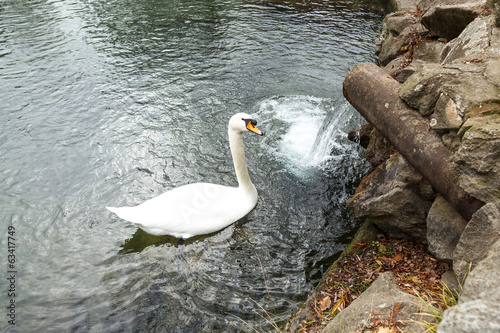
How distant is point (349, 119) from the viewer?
665 centimetres

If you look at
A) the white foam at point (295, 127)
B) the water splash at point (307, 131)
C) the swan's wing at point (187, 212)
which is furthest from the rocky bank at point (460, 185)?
the swan's wing at point (187, 212)

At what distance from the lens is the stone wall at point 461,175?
1.93 metres

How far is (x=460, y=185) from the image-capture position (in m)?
2.76

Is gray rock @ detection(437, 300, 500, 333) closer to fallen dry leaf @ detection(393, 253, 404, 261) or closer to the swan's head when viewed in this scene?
fallen dry leaf @ detection(393, 253, 404, 261)

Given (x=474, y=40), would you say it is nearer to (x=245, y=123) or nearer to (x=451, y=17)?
(x=451, y=17)

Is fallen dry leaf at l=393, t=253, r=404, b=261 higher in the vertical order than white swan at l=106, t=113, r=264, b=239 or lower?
higher

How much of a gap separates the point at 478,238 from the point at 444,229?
64cm

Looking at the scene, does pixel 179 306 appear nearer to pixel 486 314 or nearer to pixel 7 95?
pixel 486 314

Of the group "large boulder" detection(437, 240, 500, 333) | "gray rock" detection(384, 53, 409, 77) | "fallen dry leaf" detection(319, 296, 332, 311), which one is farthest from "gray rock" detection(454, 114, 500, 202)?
A: "gray rock" detection(384, 53, 409, 77)

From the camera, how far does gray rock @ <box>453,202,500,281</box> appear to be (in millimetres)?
2400

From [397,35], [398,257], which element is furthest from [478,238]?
[397,35]

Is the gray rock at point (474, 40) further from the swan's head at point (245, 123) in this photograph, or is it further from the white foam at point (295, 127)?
the swan's head at point (245, 123)

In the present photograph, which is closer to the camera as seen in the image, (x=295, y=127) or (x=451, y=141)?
(x=451, y=141)

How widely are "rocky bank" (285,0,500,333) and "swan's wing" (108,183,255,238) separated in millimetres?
1646
